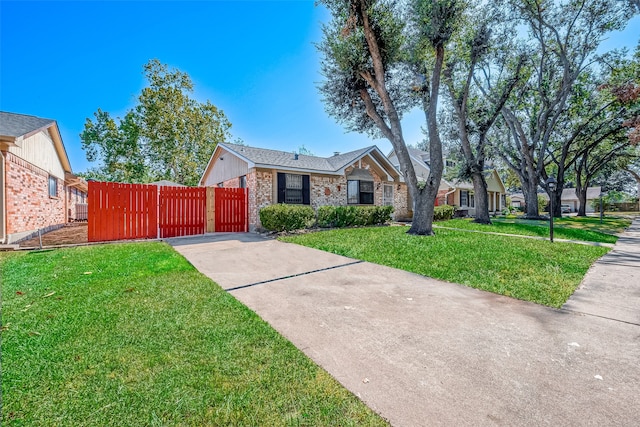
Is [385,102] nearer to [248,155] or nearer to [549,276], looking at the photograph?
[248,155]

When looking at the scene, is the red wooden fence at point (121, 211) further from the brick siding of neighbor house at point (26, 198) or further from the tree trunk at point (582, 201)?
the tree trunk at point (582, 201)

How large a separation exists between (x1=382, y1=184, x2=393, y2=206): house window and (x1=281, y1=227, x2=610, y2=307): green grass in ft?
28.0

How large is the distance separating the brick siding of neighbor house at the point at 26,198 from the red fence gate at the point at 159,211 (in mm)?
2051

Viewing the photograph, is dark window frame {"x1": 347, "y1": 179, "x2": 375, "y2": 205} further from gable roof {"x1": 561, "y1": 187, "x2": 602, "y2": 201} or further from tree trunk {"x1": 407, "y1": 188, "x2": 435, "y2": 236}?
gable roof {"x1": 561, "y1": 187, "x2": 602, "y2": 201}

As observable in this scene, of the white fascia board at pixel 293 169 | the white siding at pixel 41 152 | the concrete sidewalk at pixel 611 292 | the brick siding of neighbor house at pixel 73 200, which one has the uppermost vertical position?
the white siding at pixel 41 152

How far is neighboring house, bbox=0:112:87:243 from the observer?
809 centimetres

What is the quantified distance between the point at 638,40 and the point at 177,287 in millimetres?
25909

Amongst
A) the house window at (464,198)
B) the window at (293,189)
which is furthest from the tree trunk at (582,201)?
the window at (293,189)

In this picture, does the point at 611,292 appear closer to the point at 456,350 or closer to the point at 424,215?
the point at 456,350

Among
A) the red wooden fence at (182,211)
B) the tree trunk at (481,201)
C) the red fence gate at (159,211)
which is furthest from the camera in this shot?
the tree trunk at (481,201)

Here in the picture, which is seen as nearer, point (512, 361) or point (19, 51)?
point (512, 361)

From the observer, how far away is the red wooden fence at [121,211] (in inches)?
363

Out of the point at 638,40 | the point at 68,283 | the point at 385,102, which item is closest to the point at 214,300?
the point at 68,283

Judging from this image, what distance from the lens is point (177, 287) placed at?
4.29 meters
